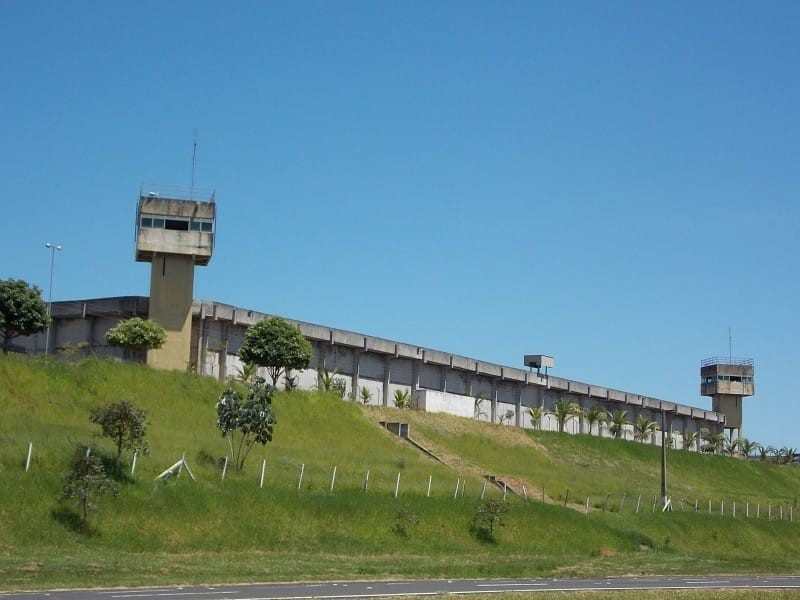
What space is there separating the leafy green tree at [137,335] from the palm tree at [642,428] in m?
57.9

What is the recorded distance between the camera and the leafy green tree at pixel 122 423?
1681 inches

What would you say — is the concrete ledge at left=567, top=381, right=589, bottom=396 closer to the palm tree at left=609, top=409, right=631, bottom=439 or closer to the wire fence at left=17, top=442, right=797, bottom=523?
the palm tree at left=609, top=409, right=631, bottom=439

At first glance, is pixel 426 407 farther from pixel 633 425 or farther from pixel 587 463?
pixel 633 425

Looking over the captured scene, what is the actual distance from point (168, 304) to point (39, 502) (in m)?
33.9

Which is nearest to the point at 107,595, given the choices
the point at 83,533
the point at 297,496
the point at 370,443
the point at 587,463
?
the point at 83,533

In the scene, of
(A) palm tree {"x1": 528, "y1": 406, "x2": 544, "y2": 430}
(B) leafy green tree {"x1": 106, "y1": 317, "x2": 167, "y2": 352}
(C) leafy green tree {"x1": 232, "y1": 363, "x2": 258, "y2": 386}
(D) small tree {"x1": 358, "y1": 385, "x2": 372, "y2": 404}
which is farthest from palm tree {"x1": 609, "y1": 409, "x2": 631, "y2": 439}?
(B) leafy green tree {"x1": 106, "y1": 317, "x2": 167, "y2": 352}

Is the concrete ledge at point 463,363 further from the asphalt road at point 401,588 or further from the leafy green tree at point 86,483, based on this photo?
the leafy green tree at point 86,483

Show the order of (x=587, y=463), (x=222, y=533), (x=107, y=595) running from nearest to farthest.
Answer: (x=107, y=595), (x=222, y=533), (x=587, y=463)

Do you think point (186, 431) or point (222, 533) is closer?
point (222, 533)

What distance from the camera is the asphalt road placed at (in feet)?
86.1

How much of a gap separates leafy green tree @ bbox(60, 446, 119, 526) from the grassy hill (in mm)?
609

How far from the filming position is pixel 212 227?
71562 millimetres

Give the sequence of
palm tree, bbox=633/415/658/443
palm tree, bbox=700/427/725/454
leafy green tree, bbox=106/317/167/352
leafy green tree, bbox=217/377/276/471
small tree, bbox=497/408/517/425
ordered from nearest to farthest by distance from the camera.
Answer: leafy green tree, bbox=217/377/276/471, leafy green tree, bbox=106/317/167/352, small tree, bbox=497/408/517/425, palm tree, bbox=633/415/658/443, palm tree, bbox=700/427/725/454

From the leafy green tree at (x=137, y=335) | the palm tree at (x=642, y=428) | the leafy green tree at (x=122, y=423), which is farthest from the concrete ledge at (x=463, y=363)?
the leafy green tree at (x=122, y=423)
